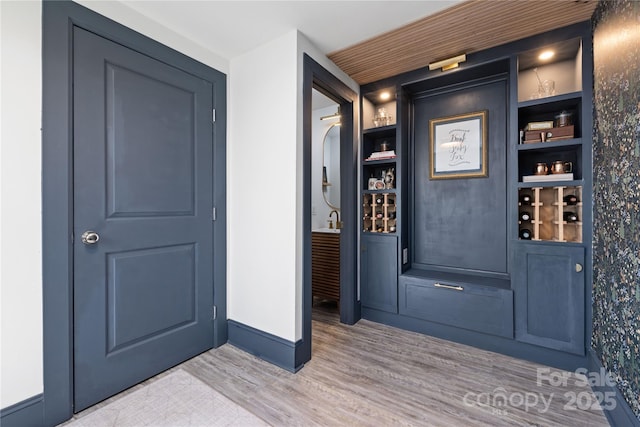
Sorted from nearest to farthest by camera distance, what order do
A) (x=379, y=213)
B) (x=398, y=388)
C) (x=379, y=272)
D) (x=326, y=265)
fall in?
(x=398, y=388) → (x=379, y=272) → (x=379, y=213) → (x=326, y=265)

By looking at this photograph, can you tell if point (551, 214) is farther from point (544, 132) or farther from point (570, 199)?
point (544, 132)

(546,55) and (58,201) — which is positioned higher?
(546,55)

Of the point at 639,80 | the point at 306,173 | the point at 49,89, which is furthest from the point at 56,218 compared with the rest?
the point at 639,80

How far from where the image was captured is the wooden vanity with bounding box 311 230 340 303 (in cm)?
301

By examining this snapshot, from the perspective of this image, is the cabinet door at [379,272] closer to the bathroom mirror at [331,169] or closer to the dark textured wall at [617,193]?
the bathroom mirror at [331,169]

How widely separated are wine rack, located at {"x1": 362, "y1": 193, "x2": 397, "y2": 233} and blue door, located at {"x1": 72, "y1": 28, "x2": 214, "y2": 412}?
156 cm

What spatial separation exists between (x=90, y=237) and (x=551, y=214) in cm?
321

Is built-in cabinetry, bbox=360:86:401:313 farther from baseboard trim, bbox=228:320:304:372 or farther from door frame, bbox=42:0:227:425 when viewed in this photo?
door frame, bbox=42:0:227:425

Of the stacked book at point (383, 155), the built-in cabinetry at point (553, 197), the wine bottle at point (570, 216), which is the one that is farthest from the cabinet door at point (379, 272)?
the wine bottle at point (570, 216)

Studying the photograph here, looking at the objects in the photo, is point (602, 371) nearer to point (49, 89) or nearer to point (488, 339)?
point (488, 339)

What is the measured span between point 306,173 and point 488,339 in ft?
6.49

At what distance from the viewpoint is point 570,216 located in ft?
6.72

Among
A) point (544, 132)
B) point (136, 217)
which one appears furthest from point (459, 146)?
point (136, 217)

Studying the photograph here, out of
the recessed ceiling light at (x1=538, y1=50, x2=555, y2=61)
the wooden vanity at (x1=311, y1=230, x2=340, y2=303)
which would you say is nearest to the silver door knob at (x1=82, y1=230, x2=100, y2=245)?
the wooden vanity at (x1=311, y1=230, x2=340, y2=303)
